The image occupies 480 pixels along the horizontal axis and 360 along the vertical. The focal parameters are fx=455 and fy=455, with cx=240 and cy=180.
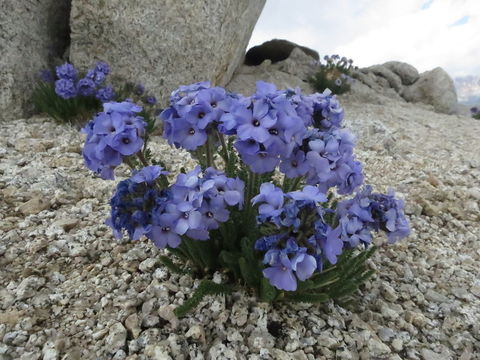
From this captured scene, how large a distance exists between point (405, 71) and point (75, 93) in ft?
30.6

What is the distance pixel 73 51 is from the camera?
19.2ft

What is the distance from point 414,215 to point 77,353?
290 centimetres

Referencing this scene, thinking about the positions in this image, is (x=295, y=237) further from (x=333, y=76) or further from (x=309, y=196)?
(x=333, y=76)

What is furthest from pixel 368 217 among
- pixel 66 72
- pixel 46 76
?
pixel 46 76

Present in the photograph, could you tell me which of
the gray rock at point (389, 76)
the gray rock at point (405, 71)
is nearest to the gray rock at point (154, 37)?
the gray rock at point (389, 76)

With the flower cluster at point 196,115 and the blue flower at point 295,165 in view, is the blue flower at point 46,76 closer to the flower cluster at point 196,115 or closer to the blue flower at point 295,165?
the flower cluster at point 196,115

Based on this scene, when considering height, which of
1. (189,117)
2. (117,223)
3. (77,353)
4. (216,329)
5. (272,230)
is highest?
(189,117)

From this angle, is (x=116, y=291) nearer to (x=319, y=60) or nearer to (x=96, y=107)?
(x=96, y=107)

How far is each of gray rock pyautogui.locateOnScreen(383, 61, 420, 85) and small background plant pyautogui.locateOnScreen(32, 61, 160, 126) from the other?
826 centimetres

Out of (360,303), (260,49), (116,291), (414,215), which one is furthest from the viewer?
(260,49)

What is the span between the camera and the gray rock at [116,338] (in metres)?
2.13

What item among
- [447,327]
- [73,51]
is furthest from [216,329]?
[73,51]

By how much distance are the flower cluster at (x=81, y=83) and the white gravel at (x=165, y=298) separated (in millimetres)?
1131

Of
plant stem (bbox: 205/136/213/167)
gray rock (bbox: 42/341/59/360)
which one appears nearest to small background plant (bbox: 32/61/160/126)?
plant stem (bbox: 205/136/213/167)
